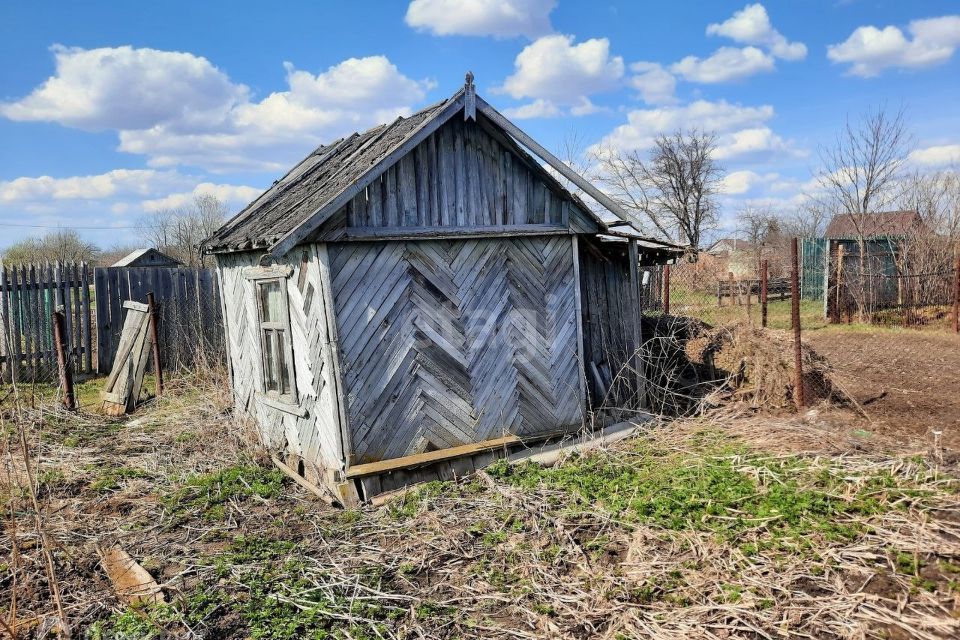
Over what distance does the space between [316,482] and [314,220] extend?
118 inches

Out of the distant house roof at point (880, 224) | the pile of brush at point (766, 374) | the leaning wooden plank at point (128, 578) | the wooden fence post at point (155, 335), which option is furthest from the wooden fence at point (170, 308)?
the distant house roof at point (880, 224)

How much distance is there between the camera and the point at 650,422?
8203mm

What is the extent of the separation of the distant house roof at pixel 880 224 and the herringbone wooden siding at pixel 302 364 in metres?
19.0

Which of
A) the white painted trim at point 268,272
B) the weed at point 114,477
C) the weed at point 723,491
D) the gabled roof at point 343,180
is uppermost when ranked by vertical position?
the gabled roof at point 343,180

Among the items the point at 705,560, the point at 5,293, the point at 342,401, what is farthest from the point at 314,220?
the point at 5,293

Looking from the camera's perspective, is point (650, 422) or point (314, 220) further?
point (650, 422)

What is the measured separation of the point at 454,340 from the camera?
7.29m

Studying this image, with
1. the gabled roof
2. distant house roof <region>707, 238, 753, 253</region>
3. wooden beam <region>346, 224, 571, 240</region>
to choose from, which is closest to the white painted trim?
the gabled roof

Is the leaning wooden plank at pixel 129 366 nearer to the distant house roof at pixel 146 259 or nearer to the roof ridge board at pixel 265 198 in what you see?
the roof ridge board at pixel 265 198

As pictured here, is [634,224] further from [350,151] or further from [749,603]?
[749,603]

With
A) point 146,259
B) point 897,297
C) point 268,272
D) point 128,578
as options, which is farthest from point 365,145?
point 146,259

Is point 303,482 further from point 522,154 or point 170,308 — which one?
point 170,308

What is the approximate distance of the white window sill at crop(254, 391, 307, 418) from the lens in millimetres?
7332

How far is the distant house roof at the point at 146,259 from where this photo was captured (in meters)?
27.6
